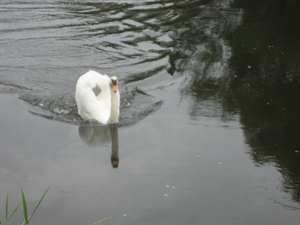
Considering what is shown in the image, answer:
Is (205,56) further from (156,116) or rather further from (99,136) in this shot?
(99,136)

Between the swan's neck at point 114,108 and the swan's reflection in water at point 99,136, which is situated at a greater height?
the swan's neck at point 114,108

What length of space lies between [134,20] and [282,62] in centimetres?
483

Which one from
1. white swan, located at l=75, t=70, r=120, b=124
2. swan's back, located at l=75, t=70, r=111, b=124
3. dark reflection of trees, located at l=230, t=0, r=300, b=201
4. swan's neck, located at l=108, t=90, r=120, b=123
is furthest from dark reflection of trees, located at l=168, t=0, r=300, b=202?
swan's back, located at l=75, t=70, r=111, b=124

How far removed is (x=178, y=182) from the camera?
7.90 m

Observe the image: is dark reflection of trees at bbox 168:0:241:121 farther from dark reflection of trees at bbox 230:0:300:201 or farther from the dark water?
dark reflection of trees at bbox 230:0:300:201

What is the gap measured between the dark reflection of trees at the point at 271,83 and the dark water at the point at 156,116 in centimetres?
3

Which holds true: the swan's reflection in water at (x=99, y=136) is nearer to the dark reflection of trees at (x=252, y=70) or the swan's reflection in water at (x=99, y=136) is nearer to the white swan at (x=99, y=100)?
the white swan at (x=99, y=100)

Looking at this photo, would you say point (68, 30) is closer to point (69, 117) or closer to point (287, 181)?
point (69, 117)

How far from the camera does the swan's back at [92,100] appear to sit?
9.83 meters

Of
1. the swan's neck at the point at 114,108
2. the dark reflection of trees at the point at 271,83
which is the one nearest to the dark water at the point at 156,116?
the dark reflection of trees at the point at 271,83

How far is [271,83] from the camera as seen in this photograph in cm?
1134

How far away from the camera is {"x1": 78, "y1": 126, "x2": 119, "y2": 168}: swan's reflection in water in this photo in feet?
30.1

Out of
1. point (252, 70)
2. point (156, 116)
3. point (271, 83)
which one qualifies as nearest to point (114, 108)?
point (156, 116)

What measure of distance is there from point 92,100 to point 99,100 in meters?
0.51
